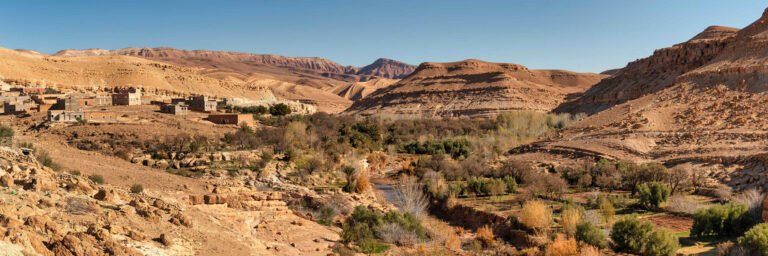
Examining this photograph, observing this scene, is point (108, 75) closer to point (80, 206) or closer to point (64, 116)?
point (64, 116)

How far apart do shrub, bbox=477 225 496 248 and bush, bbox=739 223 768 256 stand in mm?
5681

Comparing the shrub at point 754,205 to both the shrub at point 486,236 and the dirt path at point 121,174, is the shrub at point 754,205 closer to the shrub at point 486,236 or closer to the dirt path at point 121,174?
the shrub at point 486,236

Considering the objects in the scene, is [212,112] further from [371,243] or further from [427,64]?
[427,64]

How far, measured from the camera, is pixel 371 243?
14266 millimetres

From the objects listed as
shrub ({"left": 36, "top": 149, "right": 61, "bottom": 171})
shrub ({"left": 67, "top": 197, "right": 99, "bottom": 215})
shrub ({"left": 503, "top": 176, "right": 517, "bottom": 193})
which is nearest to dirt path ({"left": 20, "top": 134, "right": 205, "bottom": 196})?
shrub ({"left": 36, "top": 149, "right": 61, "bottom": 171})

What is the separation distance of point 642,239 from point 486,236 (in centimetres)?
408

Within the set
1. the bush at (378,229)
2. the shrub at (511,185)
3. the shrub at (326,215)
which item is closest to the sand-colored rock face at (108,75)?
the shrub at (511,185)

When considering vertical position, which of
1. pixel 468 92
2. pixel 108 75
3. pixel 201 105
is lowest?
pixel 201 105

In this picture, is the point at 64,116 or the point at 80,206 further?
the point at 64,116

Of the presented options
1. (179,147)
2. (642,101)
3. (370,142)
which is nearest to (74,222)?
(179,147)

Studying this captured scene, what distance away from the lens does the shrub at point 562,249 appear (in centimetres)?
1287

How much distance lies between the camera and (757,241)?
11438mm

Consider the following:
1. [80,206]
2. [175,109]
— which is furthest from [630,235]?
[175,109]

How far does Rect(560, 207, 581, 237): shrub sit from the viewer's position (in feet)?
49.3
